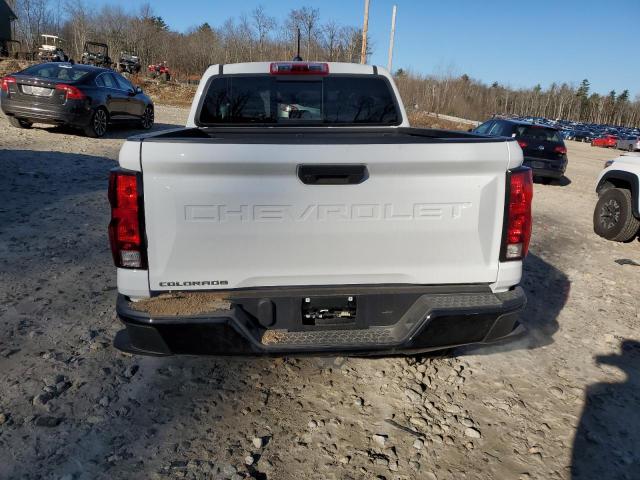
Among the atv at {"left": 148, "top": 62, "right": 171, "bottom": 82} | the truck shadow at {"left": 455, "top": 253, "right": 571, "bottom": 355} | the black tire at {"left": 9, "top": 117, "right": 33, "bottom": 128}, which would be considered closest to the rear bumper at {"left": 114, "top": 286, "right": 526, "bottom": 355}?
the truck shadow at {"left": 455, "top": 253, "right": 571, "bottom": 355}

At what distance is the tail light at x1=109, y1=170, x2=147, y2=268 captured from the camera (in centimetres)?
229

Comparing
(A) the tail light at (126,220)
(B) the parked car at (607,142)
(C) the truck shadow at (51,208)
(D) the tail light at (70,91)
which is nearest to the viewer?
(A) the tail light at (126,220)

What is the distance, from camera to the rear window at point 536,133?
40.8ft

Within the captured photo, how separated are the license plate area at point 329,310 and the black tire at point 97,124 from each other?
36.6 feet

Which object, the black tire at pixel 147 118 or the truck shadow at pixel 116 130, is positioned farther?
the black tire at pixel 147 118

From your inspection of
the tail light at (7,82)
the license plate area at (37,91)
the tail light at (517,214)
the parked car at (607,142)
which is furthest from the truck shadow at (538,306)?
the parked car at (607,142)

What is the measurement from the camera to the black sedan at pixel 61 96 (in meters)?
11.0

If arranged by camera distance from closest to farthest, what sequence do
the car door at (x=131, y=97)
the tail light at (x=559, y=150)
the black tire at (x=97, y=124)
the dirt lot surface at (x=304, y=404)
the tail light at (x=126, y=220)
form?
the tail light at (x=126, y=220) → the dirt lot surface at (x=304, y=404) → the black tire at (x=97, y=124) → the tail light at (x=559, y=150) → the car door at (x=131, y=97)

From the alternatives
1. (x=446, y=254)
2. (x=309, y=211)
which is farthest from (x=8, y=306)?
(x=446, y=254)

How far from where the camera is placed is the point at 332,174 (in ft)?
7.81

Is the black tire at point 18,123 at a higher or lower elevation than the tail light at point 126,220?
lower

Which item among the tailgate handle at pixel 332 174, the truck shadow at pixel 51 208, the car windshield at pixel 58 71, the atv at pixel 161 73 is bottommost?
the truck shadow at pixel 51 208

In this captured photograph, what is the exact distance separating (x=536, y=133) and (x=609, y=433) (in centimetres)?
1115

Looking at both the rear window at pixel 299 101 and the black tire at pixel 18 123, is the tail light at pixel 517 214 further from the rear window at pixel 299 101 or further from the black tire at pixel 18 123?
the black tire at pixel 18 123
